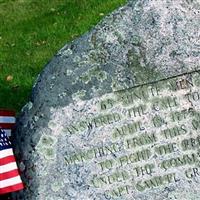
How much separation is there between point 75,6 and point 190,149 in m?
4.80

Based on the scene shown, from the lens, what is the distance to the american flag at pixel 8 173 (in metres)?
5.01

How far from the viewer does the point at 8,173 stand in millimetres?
5016

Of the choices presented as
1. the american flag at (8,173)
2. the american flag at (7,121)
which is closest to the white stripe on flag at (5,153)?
the american flag at (8,173)

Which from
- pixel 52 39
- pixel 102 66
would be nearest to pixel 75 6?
pixel 52 39

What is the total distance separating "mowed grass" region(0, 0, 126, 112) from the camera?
7754 mm

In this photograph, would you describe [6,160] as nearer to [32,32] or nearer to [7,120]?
[7,120]

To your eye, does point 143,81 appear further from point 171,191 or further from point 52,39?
point 52,39

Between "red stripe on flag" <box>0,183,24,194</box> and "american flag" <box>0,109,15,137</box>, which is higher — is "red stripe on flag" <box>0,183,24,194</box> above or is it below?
below

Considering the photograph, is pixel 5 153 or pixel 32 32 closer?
pixel 5 153

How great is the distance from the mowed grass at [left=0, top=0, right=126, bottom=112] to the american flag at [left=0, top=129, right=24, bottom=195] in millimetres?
2183

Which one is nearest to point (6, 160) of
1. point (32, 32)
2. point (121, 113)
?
point (121, 113)

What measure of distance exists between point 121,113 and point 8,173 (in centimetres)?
88

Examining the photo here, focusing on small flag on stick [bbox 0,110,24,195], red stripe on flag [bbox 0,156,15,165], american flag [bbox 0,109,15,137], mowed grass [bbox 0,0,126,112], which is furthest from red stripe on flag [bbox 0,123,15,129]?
mowed grass [bbox 0,0,126,112]

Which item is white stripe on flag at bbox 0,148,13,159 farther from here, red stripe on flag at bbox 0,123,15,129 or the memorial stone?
red stripe on flag at bbox 0,123,15,129
